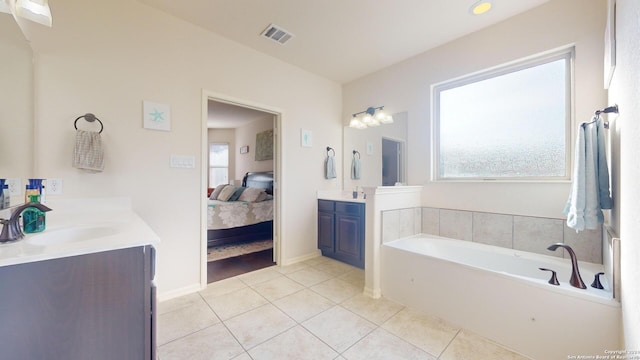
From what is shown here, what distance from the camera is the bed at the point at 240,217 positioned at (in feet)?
12.0

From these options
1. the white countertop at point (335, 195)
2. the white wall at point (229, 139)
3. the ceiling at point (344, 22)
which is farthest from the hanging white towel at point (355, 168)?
the white wall at point (229, 139)

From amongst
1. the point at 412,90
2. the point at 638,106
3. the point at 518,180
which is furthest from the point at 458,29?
the point at 638,106

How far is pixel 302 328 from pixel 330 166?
2.23 metres

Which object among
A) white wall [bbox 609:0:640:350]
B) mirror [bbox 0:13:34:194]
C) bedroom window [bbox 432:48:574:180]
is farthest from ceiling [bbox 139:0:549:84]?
white wall [bbox 609:0:640:350]

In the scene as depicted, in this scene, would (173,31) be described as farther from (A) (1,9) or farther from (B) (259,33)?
(A) (1,9)

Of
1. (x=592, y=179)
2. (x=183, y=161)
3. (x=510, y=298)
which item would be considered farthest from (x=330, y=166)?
(x=592, y=179)

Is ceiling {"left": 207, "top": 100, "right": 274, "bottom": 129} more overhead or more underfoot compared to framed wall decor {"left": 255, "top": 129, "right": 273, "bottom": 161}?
more overhead

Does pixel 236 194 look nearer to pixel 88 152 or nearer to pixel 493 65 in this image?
pixel 88 152

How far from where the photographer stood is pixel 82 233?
1317 millimetres

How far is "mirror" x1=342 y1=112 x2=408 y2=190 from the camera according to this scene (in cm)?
303

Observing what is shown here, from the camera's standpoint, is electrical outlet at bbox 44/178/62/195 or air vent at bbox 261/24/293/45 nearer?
electrical outlet at bbox 44/178/62/195

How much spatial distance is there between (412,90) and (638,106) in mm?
2177

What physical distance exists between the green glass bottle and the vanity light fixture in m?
3.15

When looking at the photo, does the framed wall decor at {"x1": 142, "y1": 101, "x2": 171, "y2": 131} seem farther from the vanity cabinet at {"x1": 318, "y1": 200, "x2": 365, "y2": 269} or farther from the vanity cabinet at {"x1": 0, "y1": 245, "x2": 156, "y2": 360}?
the vanity cabinet at {"x1": 318, "y1": 200, "x2": 365, "y2": 269}
